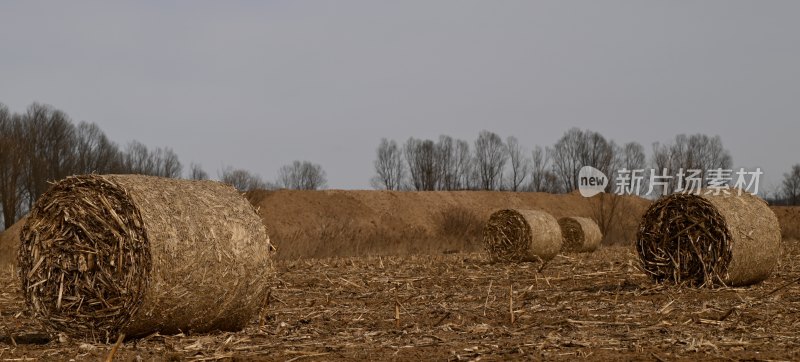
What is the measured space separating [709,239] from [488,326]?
593 cm

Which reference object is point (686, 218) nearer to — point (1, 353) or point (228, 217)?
point (228, 217)

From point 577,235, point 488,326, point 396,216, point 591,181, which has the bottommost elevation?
point 488,326

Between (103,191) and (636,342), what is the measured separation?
507 centimetres

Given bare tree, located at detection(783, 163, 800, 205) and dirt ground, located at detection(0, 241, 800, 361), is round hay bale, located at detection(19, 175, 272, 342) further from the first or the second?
bare tree, located at detection(783, 163, 800, 205)

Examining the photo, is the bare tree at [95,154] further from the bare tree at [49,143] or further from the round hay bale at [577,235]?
the round hay bale at [577,235]

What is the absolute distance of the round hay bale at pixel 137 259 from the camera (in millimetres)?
8320

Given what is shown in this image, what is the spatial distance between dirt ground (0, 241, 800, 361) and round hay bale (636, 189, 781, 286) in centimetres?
35

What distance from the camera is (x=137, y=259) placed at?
8.30 meters

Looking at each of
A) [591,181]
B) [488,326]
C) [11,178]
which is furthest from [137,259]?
[591,181]

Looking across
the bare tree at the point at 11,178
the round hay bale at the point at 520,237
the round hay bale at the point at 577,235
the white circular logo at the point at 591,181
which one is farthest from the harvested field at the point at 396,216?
the bare tree at the point at 11,178

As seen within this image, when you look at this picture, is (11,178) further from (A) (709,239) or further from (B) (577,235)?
(A) (709,239)

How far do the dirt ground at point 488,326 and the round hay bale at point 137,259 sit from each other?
280 millimetres

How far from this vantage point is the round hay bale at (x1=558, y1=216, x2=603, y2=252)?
28.4m

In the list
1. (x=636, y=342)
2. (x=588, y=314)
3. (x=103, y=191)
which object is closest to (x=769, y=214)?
(x=588, y=314)
